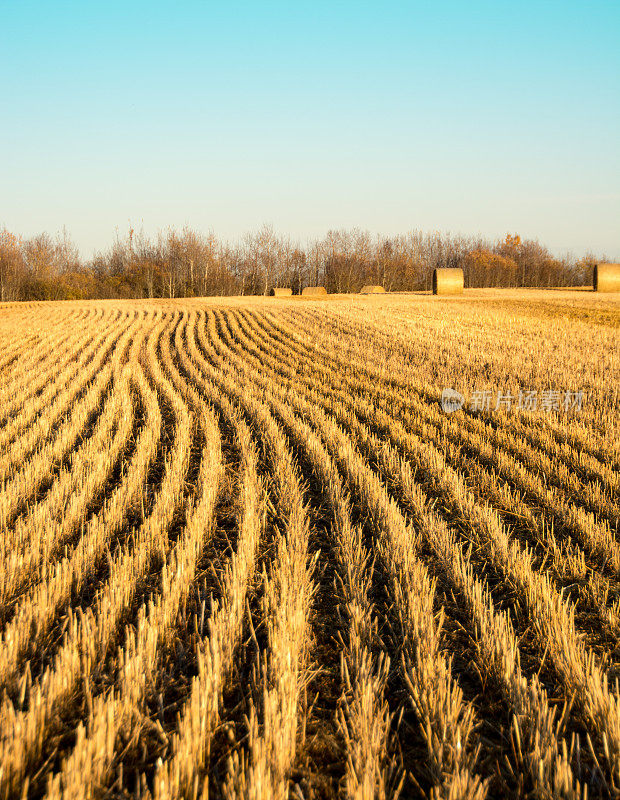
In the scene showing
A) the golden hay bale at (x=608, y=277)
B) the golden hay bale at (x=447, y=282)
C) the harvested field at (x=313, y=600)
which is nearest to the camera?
the harvested field at (x=313, y=600)

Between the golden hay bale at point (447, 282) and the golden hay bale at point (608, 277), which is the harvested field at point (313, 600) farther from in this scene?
the golden hay bale at point (447, 282)

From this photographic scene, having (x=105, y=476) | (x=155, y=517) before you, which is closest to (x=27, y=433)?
(x=105, y=476)

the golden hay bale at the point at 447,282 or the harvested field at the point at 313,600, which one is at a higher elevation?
the golden hay bale at the point at 447,282

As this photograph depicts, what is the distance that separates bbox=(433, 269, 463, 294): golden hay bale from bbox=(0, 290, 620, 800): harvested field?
90.2ft

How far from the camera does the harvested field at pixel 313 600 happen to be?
216 cm

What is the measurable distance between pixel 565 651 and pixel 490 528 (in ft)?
4.74

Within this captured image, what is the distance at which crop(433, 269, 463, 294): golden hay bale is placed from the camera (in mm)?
34594

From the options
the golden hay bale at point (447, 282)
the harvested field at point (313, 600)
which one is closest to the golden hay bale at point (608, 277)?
the golden hay bale at point (447, 282)

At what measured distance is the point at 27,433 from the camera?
6883 mm

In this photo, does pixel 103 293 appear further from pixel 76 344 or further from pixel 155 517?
pixel 155 517

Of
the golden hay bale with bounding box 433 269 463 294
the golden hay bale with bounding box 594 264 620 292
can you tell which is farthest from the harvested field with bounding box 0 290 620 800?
the golden hay bale with bounding box 433 269 463 294

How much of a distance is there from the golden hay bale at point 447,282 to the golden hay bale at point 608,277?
7.72 metres

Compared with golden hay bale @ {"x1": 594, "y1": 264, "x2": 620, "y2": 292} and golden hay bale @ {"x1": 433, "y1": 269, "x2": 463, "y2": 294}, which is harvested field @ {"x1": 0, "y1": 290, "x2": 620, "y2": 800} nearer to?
golden hay bale @ {"x1": 594, "y1": 264, "x2": 620, "y2": 292}

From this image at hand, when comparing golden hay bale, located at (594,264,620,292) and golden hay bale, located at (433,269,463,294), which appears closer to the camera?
golden hay bale, located at (594,264,620,292)
